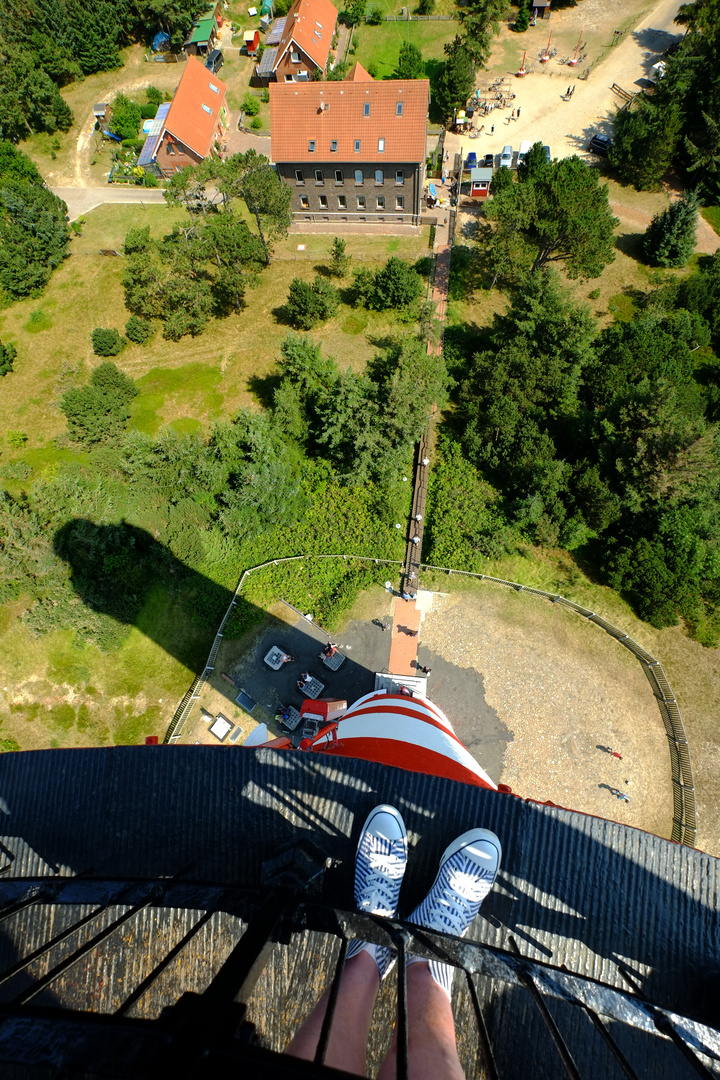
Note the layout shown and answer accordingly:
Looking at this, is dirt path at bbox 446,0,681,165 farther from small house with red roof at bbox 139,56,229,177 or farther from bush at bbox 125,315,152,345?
bush at bbox 125,315,152,345

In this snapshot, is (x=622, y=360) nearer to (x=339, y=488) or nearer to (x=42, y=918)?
(x=339, y=488)

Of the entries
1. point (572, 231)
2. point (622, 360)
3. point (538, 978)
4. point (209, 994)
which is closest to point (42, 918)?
point (209, 994)

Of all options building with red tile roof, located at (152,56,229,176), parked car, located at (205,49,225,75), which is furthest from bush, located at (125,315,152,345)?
parked car, located at (205,49,225,75)

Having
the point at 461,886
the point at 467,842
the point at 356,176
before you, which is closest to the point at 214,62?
the point at 356,176

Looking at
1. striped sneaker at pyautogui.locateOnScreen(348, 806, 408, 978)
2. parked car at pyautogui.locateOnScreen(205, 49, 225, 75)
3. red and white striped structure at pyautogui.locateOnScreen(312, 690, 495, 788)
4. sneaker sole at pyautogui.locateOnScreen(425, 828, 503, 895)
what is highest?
parked car at pyautogui.locateOnScreen(205, 49, 225, 75)

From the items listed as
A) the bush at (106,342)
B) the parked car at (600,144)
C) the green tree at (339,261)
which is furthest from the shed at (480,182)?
the bush at (106,342)

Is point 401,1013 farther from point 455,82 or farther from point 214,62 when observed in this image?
point 214,62

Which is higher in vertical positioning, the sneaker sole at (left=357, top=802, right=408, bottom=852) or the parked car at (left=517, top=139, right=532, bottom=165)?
the parked car at (left=517, top=139, right=532, bottom=165)
